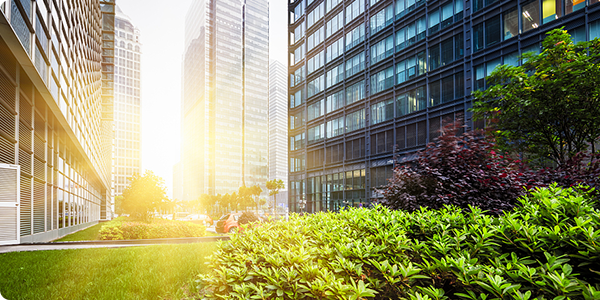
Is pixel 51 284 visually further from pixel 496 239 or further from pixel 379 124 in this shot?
pixel 379 124

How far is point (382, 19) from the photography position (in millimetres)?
34938

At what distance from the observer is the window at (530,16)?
2239 cm

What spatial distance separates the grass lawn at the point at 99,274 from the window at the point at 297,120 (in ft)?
130

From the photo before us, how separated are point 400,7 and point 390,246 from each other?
115ft

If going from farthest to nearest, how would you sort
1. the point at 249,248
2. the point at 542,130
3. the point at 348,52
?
the point at 348,52, the point at 542,130, the point at 249,248

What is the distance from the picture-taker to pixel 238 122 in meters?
166

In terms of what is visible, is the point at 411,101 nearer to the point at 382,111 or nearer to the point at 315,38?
the point at 382,111

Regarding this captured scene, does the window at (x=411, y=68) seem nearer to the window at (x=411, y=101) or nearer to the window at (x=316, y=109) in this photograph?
the window at (x=411, y=101)

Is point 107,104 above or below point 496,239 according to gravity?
A: above

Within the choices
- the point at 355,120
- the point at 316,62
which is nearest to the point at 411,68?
the point at 355,120

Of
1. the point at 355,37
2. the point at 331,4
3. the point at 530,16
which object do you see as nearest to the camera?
the point at 530,16

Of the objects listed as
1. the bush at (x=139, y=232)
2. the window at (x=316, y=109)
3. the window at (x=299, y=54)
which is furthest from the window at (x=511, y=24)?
the window at (x=299, y=54)

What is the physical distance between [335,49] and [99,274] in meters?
40.0

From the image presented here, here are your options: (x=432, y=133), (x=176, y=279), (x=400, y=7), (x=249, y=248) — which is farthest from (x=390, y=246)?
(x=400, y=7)
